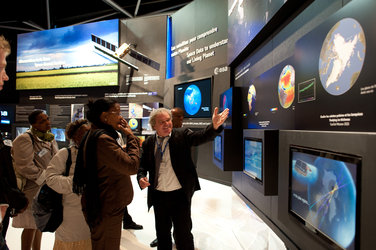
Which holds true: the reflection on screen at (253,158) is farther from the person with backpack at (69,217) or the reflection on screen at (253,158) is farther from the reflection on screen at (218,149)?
the person with backpack at (69,217)

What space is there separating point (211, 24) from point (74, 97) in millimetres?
5972

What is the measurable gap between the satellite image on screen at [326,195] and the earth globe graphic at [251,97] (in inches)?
73.9

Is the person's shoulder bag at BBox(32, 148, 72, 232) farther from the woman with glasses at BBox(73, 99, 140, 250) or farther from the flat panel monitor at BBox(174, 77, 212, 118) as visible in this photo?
the flat panel monitor at BBox(174, 77, 212, 118)

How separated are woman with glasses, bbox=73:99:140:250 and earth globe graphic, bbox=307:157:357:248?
47.7 inches

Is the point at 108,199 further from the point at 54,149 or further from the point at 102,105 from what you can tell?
the point at 54,149

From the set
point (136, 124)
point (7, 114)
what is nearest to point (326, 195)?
point (136, 124)

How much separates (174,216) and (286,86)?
1773 mm

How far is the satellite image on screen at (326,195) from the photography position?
104cm

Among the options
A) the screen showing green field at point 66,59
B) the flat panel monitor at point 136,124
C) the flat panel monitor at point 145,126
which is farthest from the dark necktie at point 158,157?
the screen showing green field at point 66,59

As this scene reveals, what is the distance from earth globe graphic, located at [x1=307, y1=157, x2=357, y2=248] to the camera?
40.9 inches

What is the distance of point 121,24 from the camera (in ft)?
26.4

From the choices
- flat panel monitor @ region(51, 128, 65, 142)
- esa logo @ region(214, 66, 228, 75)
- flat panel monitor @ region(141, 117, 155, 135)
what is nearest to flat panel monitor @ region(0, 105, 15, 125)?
flat panel monitor @ region(51, 128, 65, 142)

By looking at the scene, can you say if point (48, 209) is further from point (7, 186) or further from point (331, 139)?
point (331, 139)

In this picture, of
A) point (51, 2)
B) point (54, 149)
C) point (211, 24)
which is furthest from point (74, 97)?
point (54, 149)
